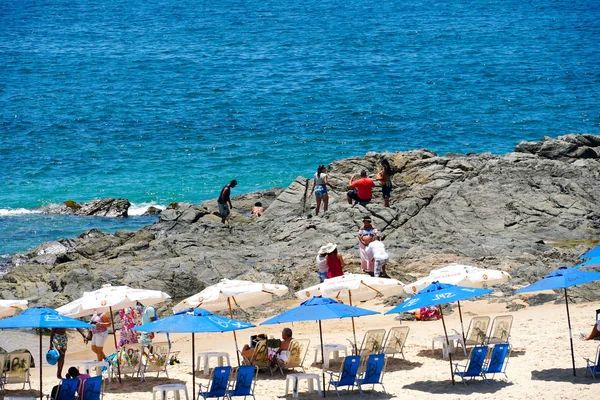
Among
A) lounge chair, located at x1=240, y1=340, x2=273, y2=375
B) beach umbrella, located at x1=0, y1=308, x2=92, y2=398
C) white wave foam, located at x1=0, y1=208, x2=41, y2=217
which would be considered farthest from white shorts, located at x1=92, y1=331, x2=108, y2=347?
white wave foam, located at x1=0, y1=208, x2=41, y2=217

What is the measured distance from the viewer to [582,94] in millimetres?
65500

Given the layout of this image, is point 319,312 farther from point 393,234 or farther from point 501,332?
point 393,234

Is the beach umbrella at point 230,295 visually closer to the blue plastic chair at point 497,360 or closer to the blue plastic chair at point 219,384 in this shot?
the blue plastic chair at point 219,384

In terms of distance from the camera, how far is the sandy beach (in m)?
16.4

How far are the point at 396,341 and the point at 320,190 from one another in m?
11.6

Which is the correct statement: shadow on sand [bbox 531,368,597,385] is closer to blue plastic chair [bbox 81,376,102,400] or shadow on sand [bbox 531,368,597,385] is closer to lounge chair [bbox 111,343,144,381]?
lounge chair [bbox 111,343,144,381]

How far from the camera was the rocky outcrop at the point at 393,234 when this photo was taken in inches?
965

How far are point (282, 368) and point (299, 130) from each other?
38285 millimetres

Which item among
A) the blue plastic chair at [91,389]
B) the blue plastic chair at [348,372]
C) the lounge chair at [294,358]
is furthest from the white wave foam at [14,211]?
the blue plastic chair at [348,372]

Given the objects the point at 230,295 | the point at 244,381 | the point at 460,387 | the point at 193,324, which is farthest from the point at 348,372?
the point at 230,295

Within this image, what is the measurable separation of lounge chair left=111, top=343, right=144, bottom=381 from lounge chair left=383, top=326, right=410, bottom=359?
14.8ft

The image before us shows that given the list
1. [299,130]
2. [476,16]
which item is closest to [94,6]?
[476,16]

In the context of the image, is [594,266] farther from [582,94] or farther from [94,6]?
[94,6]

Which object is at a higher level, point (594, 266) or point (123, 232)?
point (594, 266)
